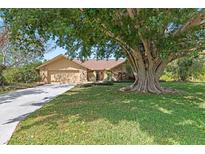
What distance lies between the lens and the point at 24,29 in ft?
33.3

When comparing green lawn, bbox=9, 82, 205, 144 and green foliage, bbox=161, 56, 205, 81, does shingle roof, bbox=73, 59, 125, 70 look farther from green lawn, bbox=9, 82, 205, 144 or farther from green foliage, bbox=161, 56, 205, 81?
green lawn, bbox=9, 82, 205, 144

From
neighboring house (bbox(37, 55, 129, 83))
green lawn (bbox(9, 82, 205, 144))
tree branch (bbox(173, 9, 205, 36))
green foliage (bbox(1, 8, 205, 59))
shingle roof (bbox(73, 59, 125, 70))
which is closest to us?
green lawn (bbox(9, 82, 205, 144))

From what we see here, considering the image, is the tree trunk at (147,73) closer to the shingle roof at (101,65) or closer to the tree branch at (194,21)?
the tree branch at (194,21)

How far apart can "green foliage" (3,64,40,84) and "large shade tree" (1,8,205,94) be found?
1532 centimetres

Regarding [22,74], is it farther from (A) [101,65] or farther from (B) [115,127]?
(B) [115,127]

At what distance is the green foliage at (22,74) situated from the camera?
108 feet

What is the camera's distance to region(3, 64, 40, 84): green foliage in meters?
32.9

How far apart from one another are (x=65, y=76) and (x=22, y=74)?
18.6 feet

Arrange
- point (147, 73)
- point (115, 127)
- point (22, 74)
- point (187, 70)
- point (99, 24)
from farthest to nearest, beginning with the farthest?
point (22, 74)
point (187, 70)
point (147, 73)
point (99, 24)
point (115, 127)

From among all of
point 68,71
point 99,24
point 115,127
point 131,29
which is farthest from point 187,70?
point 115,127

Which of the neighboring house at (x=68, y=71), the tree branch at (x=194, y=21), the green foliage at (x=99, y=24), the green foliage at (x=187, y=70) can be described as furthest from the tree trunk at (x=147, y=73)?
the neighboring house at (x=68, y=71)

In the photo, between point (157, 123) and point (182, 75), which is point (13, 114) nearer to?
point (157, 123)

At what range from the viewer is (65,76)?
37469 millimetres

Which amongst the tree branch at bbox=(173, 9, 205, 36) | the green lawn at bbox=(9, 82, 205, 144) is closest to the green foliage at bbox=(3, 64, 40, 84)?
the tree branch at bbox=(173, 9, 205, 36)
